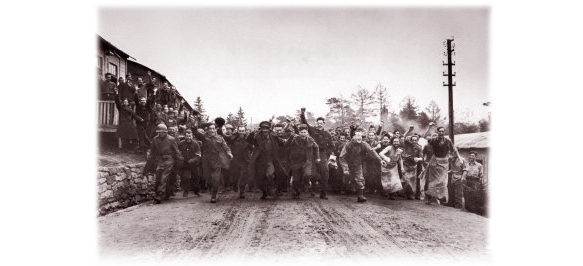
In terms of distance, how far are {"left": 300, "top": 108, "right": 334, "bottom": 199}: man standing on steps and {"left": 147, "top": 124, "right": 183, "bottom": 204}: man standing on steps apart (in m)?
2.30

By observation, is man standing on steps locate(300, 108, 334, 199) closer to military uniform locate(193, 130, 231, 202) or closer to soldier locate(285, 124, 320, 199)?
soldier locate(285, 124, 320, 199)

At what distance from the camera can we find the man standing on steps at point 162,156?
5.63 m

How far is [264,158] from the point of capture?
19.7 feet

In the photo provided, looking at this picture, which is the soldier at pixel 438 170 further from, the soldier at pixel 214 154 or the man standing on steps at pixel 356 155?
the soldier at pixel 214 154

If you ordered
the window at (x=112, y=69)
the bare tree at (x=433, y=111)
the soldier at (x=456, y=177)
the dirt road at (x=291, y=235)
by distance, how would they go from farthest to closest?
the soldier at (x=456, y=177) < the window at (x=112, y=69) < the bare tree at (x=433, y=111) < the dirt road at (x=291, y=235)

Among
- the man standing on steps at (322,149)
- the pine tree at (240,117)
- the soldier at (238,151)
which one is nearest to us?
the pine tree at (240,117)

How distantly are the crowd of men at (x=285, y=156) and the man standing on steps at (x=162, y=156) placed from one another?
2cm

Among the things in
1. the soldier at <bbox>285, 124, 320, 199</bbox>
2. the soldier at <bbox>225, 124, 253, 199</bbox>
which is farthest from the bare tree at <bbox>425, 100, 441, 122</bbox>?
the soldier at <bbox>225, 124, 253, 199</bbox>

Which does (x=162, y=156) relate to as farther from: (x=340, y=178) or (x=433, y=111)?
(x=433, y=111)

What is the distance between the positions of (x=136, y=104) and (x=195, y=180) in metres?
1.80

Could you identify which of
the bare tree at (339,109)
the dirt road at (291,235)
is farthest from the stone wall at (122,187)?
the bare tree at (339,109)

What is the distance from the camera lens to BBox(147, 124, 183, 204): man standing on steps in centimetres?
563

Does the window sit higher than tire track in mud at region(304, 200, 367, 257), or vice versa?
the window

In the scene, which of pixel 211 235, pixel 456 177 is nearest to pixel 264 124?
pixel 211 235
